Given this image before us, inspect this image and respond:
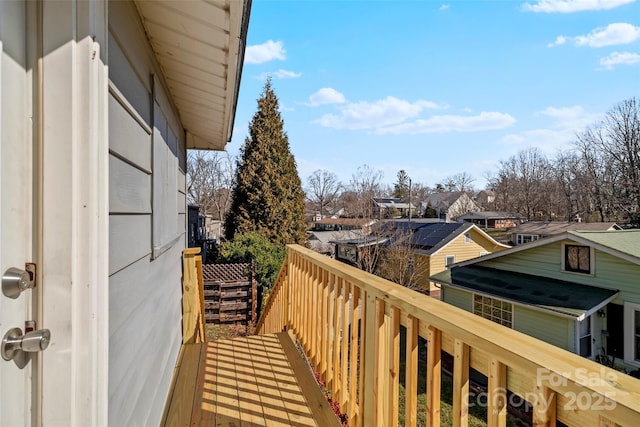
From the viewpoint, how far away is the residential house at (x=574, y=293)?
7.82 metres

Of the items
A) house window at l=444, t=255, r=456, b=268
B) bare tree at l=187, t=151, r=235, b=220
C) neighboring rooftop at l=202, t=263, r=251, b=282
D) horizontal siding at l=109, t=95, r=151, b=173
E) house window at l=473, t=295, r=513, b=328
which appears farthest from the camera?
bare tree at l=187, t=151, r=235, b=220

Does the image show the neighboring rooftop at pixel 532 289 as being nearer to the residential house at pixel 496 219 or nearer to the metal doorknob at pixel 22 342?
the metal doorknob at pixel 22 342

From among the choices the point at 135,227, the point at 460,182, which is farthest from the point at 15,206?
the point at 460,182

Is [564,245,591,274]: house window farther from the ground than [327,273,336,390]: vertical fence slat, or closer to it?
closer to it

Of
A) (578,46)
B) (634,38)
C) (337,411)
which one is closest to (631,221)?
(634,38)

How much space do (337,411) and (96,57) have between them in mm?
1979

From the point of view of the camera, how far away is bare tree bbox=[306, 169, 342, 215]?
37.0 meters

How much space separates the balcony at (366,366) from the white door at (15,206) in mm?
1034

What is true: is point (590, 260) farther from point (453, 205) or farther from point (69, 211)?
point (453, 205)

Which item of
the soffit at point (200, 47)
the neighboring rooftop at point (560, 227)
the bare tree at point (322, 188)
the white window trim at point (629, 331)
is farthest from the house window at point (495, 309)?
the bare tree at point (322, 188)

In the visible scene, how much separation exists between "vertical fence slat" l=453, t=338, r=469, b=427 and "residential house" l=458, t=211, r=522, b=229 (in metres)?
35.0

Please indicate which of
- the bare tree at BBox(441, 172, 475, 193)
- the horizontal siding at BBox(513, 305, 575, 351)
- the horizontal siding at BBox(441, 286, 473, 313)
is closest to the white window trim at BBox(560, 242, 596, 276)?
the horizontal siding at BBox(513, 305, 575, 351)

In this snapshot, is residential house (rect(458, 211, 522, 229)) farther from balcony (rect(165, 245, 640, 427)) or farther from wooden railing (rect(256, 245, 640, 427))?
wooden railing (rect(256, 245, 640, 427))

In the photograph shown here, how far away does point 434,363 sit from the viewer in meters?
1.03
